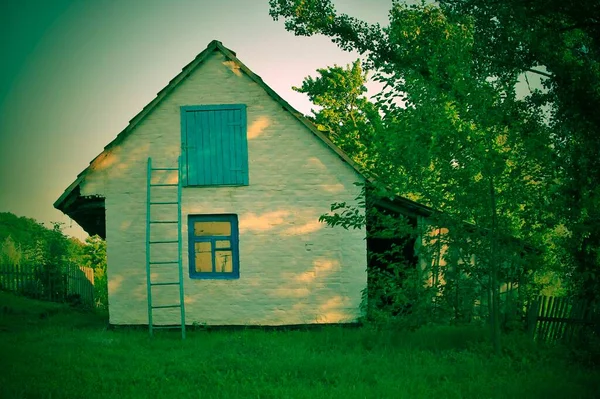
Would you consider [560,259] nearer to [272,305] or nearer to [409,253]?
[409,253]

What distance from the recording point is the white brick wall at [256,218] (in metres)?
13.7

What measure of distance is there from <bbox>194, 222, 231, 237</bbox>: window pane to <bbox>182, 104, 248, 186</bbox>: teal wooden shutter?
1024 mm

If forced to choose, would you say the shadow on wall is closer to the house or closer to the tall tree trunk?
the house

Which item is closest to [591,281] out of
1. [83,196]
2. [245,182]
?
[245,182]

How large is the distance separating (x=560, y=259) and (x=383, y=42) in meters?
12.9

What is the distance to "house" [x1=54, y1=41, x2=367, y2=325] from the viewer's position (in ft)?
45.1

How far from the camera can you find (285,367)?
28.7 feet

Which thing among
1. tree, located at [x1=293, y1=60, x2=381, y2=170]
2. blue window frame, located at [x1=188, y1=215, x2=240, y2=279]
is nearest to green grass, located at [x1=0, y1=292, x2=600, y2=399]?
blue window frame, located at [x1=188, y1=215, x2=240, y2=279]

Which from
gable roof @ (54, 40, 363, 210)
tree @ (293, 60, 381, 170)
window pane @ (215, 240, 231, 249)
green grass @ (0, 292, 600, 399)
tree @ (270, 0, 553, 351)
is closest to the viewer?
green grass @ (0, 292, 600, 399)

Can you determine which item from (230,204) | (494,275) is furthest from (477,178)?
(230,204)

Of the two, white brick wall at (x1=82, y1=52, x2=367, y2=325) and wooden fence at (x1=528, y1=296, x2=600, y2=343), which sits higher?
white brick wall at (x1=82, y1=52, x2=367, y2=325)

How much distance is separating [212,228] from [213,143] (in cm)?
215

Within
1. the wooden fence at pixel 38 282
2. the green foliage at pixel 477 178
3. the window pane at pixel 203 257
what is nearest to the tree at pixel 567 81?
the green foliage at pixel 477 178

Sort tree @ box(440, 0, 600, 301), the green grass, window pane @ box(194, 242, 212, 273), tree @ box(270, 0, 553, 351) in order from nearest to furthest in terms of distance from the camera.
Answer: the green grass
tree @ box(270, 0, 553, 351)
tree @ box(440, 0, 600, 301)
window pane @ box(194, 242, 212, 273)
